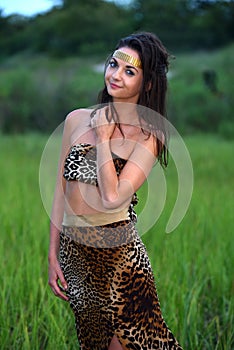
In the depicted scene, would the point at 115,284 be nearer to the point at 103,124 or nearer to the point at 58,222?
the point at 58,222

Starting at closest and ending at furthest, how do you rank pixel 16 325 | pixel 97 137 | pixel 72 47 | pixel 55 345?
pixel 97 137, pixel 55 345, pixel 16 325, pixel 72 47

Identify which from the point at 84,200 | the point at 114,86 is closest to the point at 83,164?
the point at 84,200

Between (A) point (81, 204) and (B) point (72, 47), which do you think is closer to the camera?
(A) point (81, 204)

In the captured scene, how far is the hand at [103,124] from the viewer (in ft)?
4.50

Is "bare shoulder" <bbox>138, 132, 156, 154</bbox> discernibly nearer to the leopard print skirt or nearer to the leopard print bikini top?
the leopard print bikini top

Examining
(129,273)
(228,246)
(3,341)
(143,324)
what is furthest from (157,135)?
(228,246)

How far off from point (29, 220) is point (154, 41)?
78.0 inches

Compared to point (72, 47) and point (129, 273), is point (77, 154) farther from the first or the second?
point (72, 47)

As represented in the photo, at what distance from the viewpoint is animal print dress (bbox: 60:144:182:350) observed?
54.9 inches

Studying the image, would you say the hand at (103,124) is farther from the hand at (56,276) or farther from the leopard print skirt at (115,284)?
the hand at (56,276)

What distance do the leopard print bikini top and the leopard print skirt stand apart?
0.36 ft

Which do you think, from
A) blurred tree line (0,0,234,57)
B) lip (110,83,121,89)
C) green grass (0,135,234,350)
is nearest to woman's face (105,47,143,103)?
lip (110,83,121,89)

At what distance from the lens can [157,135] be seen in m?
1.40

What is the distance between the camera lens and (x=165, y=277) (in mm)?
2457
